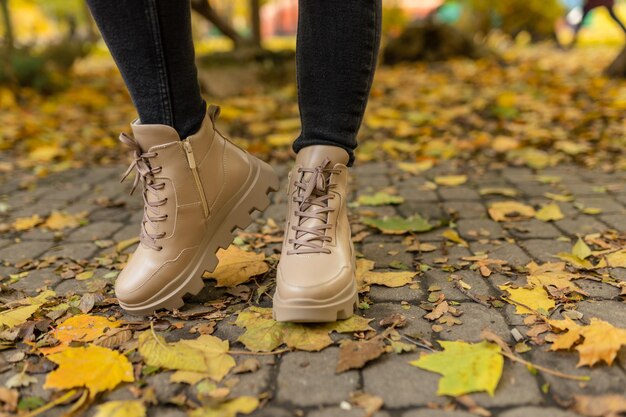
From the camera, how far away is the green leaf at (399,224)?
1991 mm

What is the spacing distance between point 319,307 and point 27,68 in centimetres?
515

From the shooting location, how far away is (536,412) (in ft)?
3.38

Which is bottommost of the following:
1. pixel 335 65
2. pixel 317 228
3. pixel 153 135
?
pixel 317 228

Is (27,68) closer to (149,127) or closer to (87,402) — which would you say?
(149,127)

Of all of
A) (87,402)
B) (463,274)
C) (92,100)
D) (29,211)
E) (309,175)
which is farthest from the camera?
(92,100)

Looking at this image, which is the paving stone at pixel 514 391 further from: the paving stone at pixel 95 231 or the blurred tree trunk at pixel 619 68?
the blurred tree trunk at pixel 619 68

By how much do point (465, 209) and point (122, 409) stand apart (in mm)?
1548

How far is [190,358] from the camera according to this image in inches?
48.1

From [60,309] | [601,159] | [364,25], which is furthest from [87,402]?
[601,159]

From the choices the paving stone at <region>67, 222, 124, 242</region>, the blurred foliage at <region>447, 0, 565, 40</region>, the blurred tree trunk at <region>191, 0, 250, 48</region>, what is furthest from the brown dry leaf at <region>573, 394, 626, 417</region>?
the blurred foliage at <region>447, 0, 565, 40</region>

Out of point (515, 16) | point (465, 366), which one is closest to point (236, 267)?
point (465, 366)

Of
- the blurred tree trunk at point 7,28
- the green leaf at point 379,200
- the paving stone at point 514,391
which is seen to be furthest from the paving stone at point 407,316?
the blurred tree trunk at point 7,28

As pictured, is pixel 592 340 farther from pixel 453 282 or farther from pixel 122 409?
pixel 122 409

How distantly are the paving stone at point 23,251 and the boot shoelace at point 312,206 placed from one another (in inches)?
41.3
